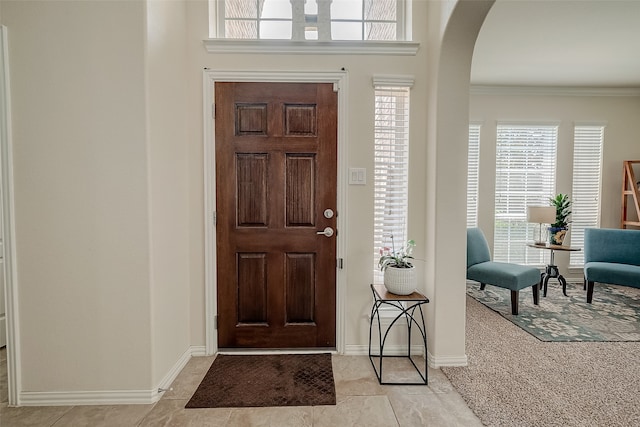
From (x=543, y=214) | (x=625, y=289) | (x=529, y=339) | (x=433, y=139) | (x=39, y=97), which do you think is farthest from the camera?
(x=625, y=289)

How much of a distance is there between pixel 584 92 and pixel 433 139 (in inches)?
153

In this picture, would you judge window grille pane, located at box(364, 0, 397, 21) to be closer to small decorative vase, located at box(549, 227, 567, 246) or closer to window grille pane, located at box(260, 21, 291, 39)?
window grille pane, located at box(260, 21, 291, 39)

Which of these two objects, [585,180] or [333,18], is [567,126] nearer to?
[585,180]

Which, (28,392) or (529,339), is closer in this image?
(28,392)

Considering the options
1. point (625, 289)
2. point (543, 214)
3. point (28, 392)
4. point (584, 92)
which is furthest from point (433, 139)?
point (625, 289)

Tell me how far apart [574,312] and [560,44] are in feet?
9.32

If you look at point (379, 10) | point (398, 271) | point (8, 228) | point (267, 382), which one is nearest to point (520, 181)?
point (379, 10)

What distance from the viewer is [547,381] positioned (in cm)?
210

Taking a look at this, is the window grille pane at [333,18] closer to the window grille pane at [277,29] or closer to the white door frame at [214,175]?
the window grille pane at [277,29]

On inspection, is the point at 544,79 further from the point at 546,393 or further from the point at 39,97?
the point at 39,97

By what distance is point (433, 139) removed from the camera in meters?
2.27

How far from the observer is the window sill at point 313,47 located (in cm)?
233

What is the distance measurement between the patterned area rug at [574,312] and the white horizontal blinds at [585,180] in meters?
0.85

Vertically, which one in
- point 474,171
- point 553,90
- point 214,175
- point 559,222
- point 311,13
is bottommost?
point 559,222
